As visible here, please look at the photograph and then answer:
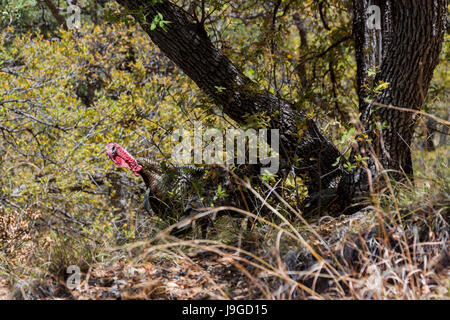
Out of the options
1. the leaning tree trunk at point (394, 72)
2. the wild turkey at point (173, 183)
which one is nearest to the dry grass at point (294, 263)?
the leaning tree trunk at point (394, 72)

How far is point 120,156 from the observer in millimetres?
3465

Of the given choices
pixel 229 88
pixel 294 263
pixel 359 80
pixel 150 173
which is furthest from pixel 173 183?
pixel 359 80

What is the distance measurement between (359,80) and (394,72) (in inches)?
13.9

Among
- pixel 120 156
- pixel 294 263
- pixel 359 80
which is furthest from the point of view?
pixel 359 80

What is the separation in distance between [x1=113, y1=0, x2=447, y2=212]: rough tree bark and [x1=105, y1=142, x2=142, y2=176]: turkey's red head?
0.86 m

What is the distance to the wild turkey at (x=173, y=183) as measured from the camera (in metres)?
3.44

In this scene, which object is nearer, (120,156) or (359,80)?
(120,156)

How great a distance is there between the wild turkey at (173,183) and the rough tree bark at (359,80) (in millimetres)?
596

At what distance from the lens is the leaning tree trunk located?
10.5 feet

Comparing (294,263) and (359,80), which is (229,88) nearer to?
(359,80)

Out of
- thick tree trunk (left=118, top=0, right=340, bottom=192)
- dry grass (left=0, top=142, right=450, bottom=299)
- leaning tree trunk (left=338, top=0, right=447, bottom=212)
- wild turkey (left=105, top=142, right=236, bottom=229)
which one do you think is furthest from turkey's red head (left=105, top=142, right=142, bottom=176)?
leaning tree trunk (left=338, top=0, right=447, bottom=212)
